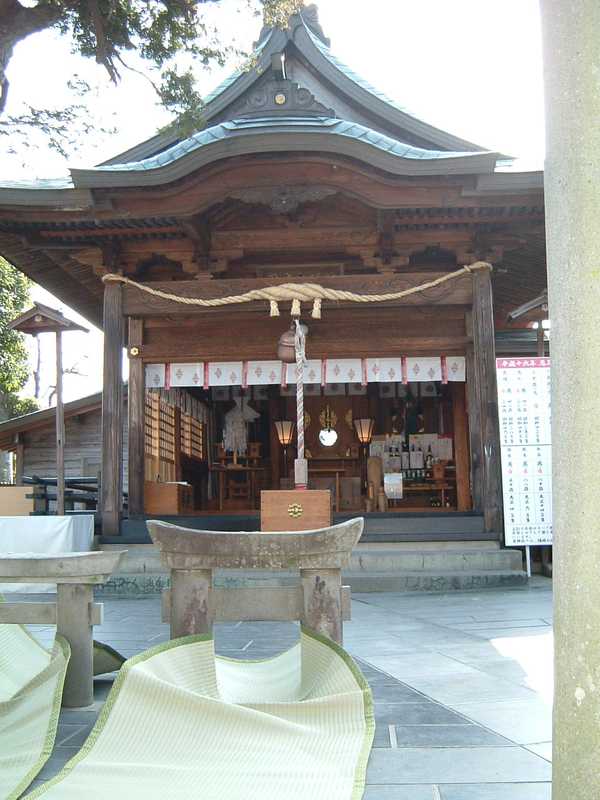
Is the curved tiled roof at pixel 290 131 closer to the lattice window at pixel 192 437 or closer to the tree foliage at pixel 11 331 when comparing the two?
the lattice window at pixel 192 437

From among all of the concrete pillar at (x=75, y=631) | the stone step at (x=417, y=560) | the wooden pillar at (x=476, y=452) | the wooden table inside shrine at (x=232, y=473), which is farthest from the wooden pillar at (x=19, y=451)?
the concrete pillar at (x=75, y=631)

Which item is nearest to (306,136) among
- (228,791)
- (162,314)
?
(162,314)

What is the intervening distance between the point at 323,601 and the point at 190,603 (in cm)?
55

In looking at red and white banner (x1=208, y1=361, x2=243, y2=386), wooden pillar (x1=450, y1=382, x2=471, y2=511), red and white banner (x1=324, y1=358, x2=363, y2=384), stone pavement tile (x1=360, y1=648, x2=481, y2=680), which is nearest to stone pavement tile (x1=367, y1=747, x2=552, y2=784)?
stone pavement tile (x1=360, y1=648, x2=481, y2=680)

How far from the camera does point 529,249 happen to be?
10.8m

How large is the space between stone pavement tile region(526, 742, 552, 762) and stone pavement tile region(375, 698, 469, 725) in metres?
0.41

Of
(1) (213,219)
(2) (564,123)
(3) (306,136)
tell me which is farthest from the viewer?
(1) (213,219)

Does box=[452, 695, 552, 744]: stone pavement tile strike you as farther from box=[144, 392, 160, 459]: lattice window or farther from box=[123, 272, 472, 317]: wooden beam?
box=[144, 392, 160, 459]: lattice window

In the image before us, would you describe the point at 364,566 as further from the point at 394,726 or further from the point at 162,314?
the point at 394,726

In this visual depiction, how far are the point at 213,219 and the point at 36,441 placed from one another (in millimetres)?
7968

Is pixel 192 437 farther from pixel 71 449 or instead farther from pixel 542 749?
pixel 542 749

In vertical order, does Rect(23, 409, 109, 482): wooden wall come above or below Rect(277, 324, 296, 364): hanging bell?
below

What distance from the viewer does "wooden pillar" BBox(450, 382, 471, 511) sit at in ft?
43.2

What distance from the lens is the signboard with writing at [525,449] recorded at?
28.9 ft
